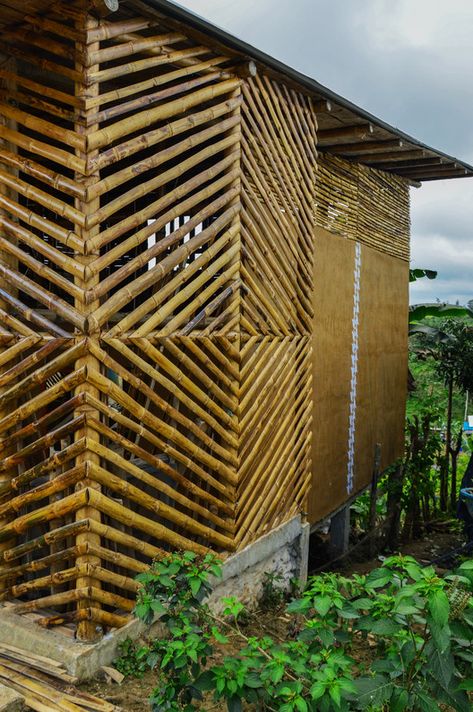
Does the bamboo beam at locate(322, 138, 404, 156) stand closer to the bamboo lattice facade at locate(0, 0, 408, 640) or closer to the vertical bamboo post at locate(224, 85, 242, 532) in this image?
the bamboo lattice facade at locate(0, 0, 408, 640)

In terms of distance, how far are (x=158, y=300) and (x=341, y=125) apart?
3.09m

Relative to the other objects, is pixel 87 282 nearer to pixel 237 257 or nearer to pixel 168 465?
pixel 168 465

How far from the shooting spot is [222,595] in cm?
454

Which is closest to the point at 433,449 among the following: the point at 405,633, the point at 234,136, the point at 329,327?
the point at 329,327

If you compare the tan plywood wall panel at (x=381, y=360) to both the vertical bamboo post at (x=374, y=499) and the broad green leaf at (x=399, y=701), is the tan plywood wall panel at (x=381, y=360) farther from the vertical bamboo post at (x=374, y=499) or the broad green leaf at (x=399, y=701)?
the broad green leaf at (x=399, y=701)

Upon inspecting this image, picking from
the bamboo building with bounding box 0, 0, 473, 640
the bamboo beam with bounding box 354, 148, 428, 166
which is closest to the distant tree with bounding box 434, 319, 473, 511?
the bamboo building with bounding box 0, 0, 473, 640

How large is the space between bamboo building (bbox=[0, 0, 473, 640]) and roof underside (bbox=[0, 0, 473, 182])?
0.02 m

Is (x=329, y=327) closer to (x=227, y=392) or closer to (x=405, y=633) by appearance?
(x=227, y=392)

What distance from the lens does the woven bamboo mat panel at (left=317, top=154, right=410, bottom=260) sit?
21.5 ft

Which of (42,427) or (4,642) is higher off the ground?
(42,427)

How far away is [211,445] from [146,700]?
1608mm

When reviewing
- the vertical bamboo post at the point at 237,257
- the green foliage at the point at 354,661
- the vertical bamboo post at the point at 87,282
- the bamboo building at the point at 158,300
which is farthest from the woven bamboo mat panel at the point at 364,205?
the green foliage at the point at 354,661

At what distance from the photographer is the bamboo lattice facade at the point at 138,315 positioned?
3.42 m

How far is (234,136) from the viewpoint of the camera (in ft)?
14.5
